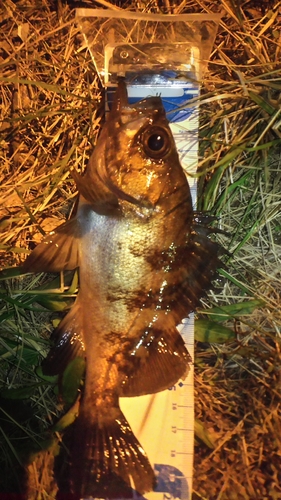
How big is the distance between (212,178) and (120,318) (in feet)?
2.92

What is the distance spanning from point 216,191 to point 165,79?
65cm

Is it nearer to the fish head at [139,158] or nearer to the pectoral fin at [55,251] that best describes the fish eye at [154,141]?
the fish head at [139,158]

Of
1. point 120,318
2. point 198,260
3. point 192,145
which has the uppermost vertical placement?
point 192,145

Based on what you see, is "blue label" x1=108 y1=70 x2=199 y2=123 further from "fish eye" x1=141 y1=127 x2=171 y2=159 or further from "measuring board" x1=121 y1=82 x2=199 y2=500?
"fish eye" x1=141 y1=127 x2=171 y2=159

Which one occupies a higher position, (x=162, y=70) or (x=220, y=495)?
(x=162, y=70)

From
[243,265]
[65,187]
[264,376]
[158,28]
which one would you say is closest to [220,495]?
[264,376]

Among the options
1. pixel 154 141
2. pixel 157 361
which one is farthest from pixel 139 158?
pixel 157 361

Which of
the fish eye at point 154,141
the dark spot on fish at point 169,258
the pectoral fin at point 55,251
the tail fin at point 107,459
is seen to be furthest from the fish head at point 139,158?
the tail fin at point 107,459

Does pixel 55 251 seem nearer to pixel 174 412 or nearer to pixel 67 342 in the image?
pixel 67 342

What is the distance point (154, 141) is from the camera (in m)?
1.86

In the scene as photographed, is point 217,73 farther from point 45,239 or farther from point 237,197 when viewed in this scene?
point 45,239

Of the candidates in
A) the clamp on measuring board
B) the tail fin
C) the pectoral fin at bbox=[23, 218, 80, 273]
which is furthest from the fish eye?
the tail fin

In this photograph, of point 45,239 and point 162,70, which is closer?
point 45,239

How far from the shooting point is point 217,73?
2.32 m
